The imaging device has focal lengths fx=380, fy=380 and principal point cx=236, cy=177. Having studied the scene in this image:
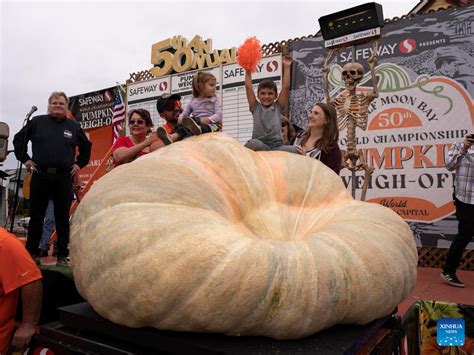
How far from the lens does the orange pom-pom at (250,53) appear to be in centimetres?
237

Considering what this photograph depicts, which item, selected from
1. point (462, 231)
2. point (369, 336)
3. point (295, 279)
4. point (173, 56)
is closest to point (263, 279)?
point (295, 279)

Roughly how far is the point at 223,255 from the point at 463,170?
11.1 feet

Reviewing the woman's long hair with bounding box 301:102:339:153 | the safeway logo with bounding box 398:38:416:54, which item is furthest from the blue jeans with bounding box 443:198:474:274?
the safeway logo with bounding box 398:38:416:54

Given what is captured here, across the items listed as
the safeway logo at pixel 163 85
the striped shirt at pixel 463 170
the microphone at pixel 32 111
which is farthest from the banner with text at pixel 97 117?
the striped shirt at pixel 463 170

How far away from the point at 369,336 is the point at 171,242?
0.76m

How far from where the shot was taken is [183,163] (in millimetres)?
1391

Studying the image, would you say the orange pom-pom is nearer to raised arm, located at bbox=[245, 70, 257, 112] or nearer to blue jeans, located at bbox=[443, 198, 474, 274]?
raised arm, located at bbox=[245, 70, 257, 112]

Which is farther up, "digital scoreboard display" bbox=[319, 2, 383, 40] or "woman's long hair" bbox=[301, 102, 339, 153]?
"digital scoreboard display" bbox=[319, 2, 383, 40]

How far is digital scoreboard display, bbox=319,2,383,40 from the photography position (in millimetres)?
3372

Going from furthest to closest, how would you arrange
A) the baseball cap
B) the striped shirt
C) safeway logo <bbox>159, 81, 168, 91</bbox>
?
safeway logo <bbox>159, 81, 168, 91</bbox> < the striped shirt < the baseball cap

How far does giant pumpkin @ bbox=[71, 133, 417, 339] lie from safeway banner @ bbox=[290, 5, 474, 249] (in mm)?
3744

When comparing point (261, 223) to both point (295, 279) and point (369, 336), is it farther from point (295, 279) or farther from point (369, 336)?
point (369, 336)

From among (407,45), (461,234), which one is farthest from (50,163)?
(407,45)

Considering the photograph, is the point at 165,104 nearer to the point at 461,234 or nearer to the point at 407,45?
the point at 461,234
